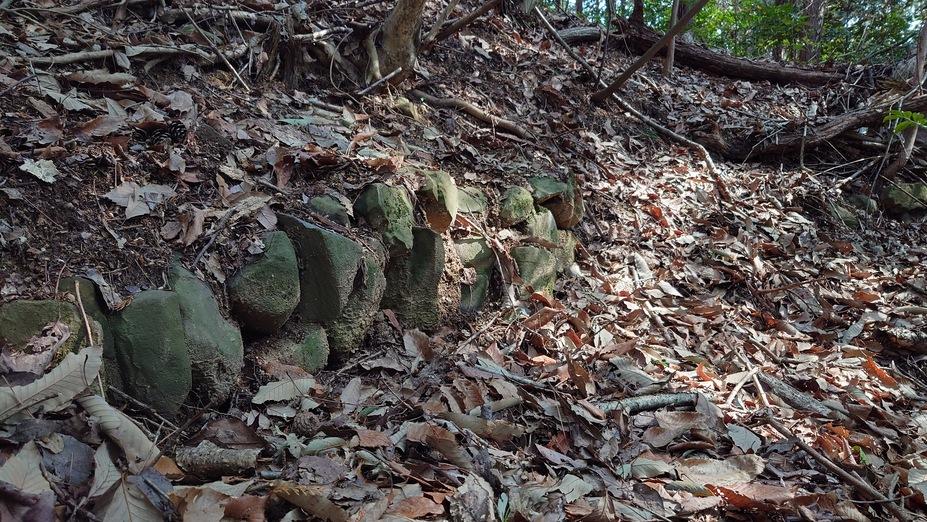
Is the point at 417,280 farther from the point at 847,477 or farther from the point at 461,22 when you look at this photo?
the point at 461,22

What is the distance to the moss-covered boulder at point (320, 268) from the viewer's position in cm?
302

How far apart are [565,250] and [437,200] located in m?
1.40

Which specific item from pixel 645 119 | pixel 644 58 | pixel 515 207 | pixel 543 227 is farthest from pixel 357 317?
pixel 645 119

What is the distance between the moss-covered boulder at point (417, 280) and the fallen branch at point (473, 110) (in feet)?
6.14

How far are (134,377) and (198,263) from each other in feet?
1.92

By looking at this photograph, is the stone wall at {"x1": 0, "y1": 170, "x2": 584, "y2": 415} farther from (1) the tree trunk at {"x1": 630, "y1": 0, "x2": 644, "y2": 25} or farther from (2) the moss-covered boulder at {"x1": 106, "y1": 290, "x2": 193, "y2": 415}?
(1) the tree trunk at {"x1": 630, "y1": 0, "x2": 644, "y2": 25}

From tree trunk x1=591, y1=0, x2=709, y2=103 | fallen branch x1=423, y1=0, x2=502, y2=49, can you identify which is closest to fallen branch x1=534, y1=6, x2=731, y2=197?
tree trunk x1=591, y1=0, x2=709, y2=103

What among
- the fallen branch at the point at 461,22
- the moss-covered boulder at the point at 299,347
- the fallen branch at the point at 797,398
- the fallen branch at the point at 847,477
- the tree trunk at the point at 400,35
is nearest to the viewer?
the fallen branch at the point at 847,477

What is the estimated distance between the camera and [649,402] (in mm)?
3057

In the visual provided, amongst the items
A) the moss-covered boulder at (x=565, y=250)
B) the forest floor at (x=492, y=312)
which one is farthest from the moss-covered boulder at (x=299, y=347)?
the moss-covered boulder at (x=565, y=250)

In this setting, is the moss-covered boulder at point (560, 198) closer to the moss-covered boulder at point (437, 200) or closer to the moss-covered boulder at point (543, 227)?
the moss-covered boulder at point (543, 227)

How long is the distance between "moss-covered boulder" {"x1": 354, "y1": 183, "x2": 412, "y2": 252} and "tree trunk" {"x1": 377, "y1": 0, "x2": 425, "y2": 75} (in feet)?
5.93

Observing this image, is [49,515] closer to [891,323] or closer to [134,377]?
[134,377]

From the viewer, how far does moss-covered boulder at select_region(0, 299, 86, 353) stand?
6.72 ft
